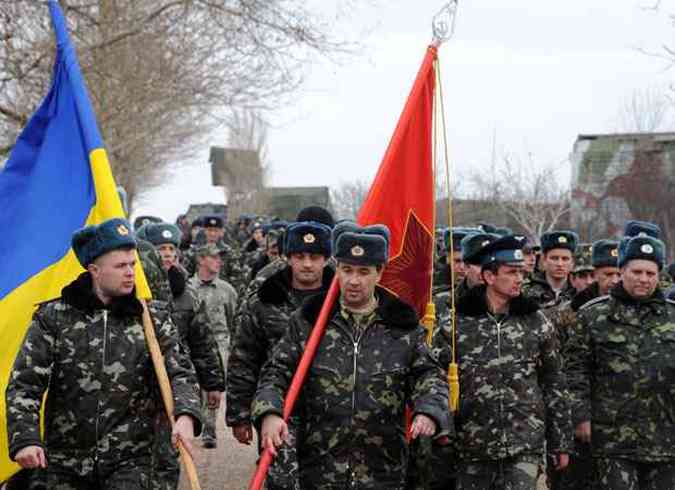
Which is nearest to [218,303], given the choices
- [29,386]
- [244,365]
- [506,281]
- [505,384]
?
[244,365]

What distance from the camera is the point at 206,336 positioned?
838 cm

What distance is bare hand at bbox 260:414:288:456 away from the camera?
559 cm

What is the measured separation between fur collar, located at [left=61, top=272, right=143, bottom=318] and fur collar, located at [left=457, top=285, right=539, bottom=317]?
2106 mm

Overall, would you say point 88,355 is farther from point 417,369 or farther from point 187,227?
point 187,227

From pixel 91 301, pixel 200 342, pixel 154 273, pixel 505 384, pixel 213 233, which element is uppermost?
pixel 91 301

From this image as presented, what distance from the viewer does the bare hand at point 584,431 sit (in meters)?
7.47

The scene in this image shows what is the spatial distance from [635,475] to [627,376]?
0.62m

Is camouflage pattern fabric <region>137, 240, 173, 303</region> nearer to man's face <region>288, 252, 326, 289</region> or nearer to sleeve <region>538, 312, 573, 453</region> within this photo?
man's face <region>288, 252, 326, 289</region>

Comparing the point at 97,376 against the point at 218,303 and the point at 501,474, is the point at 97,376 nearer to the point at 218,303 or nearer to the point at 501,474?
the point at 501,474

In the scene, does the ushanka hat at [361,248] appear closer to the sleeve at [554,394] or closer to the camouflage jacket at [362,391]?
the camouflage jacket at [362,391]

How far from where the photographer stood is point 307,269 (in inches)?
309

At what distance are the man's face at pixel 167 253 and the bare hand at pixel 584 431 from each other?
12.6ft

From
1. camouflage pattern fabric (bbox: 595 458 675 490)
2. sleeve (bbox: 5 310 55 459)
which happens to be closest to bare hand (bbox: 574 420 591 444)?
camouflage pattern fabric (bbox: 595 458 675 490)

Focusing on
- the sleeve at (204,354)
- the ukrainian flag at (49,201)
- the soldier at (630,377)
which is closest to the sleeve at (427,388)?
the ukrainian flag at (49,201)
